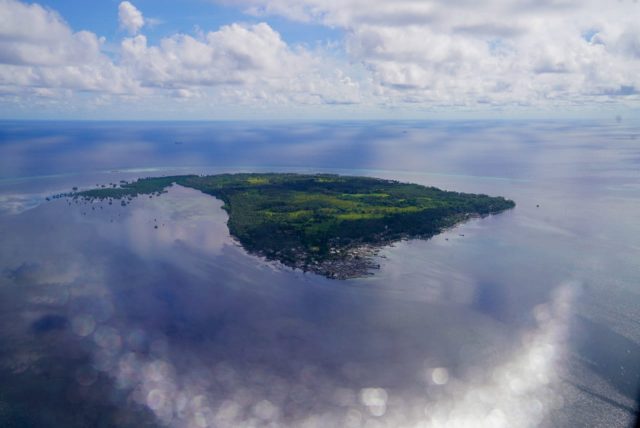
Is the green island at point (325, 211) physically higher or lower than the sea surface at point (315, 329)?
higher

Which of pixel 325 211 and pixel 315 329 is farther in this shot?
pixel 325 211

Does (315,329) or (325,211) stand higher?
(325,211)

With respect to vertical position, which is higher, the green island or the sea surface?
the green island

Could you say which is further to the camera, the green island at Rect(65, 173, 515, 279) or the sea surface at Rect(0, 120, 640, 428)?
the green island at Rect(65, 173, 515, 279)

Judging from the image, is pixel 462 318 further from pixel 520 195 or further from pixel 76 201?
pixel 76 201

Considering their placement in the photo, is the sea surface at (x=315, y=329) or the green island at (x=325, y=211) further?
the green island at (x=325, y=211)
